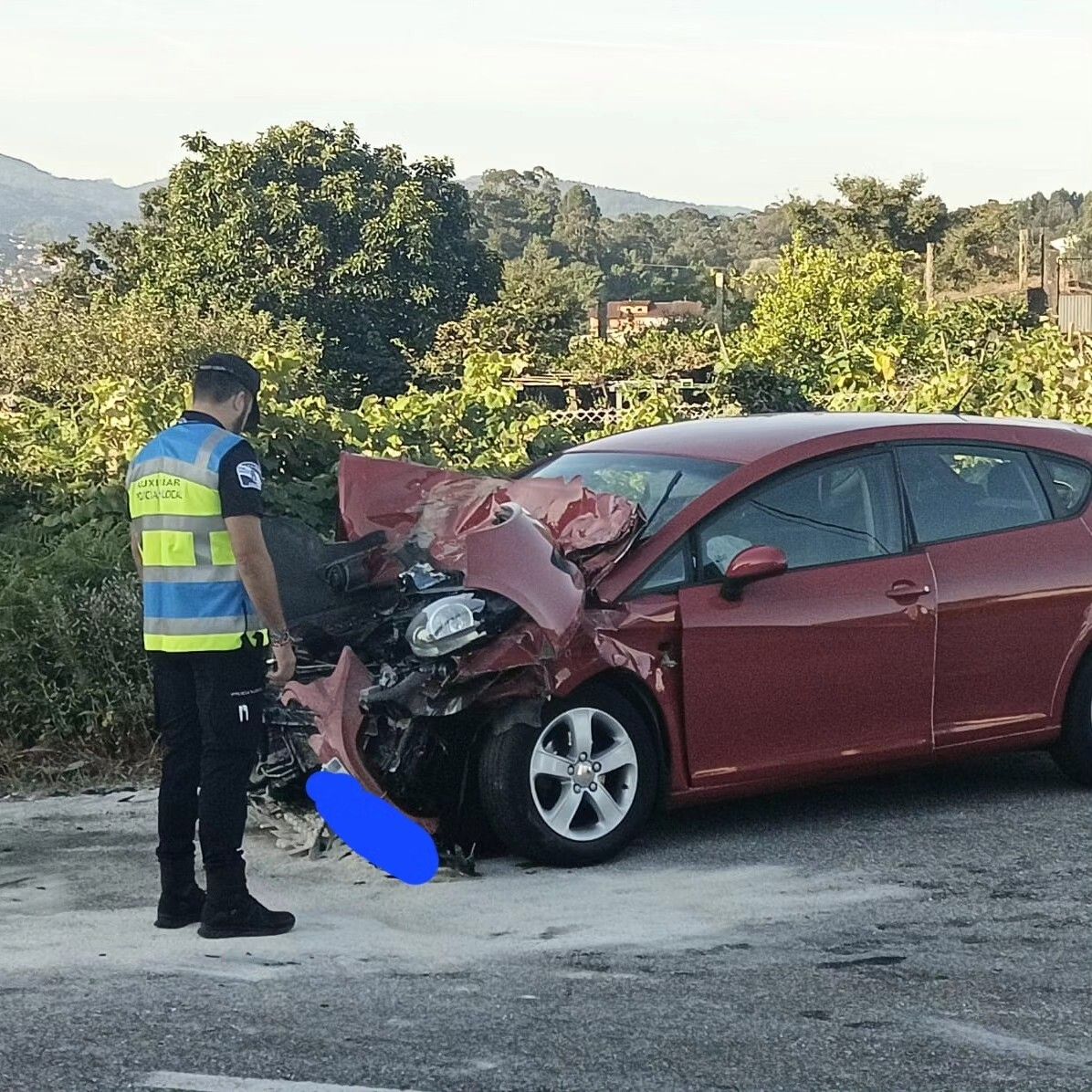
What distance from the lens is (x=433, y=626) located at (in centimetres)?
630

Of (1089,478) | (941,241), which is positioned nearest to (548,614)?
(1089,478)

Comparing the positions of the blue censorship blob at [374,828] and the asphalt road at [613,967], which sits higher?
the blue censorship blob at [374,828]

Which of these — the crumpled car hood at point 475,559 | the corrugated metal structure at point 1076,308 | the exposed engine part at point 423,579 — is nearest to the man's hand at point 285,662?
the crumpled car hood at point 475,559

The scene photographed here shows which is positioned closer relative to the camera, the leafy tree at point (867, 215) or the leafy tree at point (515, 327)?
the leafy tree at point (515, 327)

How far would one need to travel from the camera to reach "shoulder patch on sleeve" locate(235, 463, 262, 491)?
5.60 m

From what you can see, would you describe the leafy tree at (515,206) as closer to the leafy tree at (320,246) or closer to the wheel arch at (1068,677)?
the leafy tree at (320,246)

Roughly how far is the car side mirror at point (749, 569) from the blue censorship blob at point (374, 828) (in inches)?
57.2

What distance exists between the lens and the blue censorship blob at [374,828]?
6164 millimetres

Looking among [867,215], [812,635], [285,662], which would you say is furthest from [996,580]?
[867,215]

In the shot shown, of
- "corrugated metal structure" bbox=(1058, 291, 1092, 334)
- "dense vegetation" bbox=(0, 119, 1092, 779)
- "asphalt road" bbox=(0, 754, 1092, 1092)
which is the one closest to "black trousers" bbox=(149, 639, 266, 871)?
"asphalt road" bbox=(0, 754, 1092, 1092)

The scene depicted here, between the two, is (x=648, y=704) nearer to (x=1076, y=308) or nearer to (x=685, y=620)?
(x=685, y=620)

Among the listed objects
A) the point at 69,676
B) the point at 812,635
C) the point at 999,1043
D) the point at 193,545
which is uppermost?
the point at 193,545

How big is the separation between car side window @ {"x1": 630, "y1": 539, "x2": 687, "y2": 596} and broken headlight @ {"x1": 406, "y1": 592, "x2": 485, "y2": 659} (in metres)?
0.68

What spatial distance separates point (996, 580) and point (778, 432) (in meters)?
1.03
